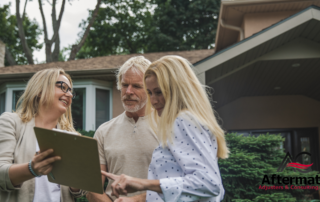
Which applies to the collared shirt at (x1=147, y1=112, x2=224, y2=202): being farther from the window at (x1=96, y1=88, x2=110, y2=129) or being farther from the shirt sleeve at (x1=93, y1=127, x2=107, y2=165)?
the window at (x1=96, y1=88, x2=110, y2=129)

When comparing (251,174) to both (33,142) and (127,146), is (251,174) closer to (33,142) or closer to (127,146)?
(127,146)

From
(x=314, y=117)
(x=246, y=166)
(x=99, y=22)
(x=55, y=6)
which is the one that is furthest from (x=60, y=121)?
(x=99, y=22)

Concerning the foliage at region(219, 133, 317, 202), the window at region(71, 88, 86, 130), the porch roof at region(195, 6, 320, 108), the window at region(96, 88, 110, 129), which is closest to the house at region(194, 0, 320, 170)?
the porch roof at region(195, 6, 320, 108)

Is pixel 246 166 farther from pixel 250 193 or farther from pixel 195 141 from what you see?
pixel 195 141

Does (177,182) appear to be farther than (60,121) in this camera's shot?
No

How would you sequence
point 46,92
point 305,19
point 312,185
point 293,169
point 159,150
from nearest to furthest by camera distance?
point 159,150
point 46,92
point 312,185
point 293,169
point 305,19

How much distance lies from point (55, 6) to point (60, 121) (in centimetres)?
1535

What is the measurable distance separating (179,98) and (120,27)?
70.1 ft

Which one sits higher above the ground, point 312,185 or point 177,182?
point 177,182

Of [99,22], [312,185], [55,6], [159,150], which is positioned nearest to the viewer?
[159,150]

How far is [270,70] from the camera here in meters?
8.20

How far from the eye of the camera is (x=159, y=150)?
5.60ft

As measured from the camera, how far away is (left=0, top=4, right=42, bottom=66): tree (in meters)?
20.2

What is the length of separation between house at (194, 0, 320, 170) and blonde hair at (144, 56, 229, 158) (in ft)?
16.3
